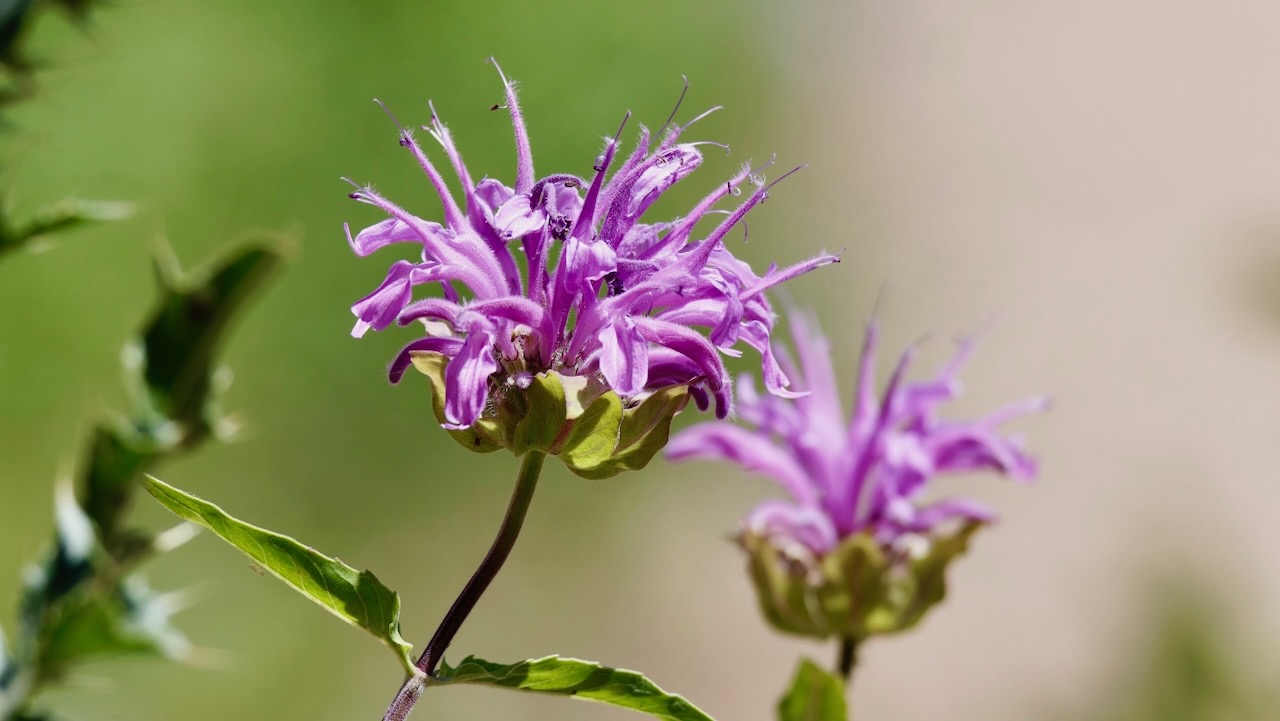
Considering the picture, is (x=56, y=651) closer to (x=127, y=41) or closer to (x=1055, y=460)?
(x=127, y=41)

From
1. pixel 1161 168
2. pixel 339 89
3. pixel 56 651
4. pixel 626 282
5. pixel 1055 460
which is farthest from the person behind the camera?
pixel 1161 168

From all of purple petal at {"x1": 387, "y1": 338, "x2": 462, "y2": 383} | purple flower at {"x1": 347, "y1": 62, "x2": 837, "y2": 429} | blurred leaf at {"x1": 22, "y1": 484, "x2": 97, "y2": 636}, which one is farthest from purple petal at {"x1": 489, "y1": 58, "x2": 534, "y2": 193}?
blurred leaf at {"x1": 22, "y1": 484, "x2": 97, "y2": 636}

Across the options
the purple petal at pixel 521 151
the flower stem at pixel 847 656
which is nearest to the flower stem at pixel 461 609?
the purple petal at pixel 521 151

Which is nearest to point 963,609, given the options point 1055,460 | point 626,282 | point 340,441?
point 1055,460

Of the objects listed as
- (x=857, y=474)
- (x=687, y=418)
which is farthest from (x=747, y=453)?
(x=687, y=418)

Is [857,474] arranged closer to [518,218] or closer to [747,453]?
[747,453]
